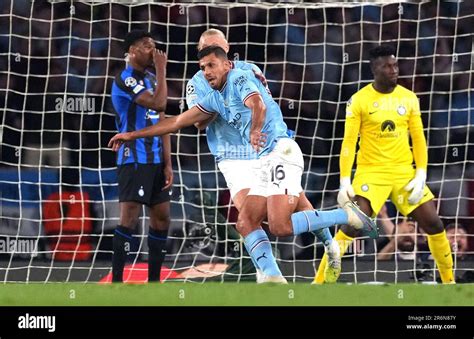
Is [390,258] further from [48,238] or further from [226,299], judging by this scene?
[226,299]

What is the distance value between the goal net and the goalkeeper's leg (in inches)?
→ 68.6

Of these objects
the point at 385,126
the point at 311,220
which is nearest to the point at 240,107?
the point at 311,220

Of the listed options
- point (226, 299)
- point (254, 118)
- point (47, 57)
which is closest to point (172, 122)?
point (254, 118)

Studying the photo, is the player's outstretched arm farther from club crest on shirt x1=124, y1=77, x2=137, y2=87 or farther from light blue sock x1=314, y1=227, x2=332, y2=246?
light blue sock x1=314, y1=227, x2=332, y2=246

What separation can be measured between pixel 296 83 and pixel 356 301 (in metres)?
4.04

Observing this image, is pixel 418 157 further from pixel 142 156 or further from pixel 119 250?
pixel 119 250

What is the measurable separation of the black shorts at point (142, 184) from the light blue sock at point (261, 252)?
3.49 ft

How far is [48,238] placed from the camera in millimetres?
12930

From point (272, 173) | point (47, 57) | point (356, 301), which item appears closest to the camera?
point (356, 301)

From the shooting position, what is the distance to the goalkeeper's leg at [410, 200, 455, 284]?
10.9m

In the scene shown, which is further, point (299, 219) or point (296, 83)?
point (296, 83)

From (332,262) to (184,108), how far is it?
305 cm

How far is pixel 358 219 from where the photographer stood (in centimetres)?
1027

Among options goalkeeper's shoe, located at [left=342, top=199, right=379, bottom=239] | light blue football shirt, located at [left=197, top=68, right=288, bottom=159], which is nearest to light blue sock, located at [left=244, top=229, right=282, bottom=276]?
light blue football shirt, located at [left=197, top=68, right=288, bottom=159]
